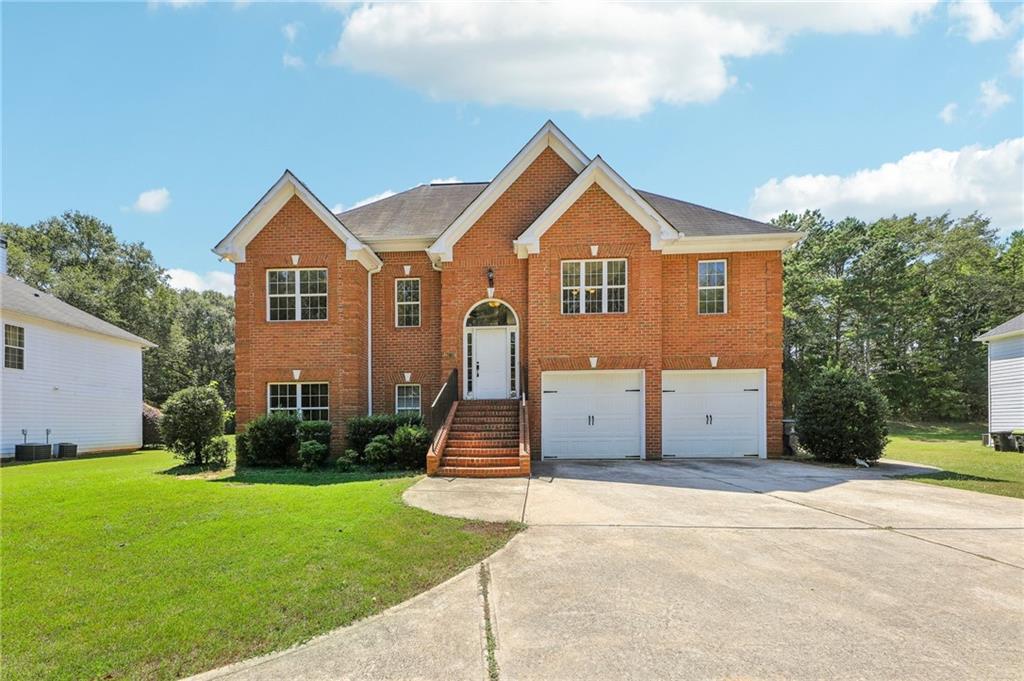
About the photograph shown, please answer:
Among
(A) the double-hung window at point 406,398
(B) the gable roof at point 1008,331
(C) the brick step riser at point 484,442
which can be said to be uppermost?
(B) the gable roof at point 1008,331

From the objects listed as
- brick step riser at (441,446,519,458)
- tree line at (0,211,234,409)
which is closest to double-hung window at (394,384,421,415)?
brick step riser at (441,446,519,458)

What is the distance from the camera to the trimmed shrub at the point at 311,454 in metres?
12.7

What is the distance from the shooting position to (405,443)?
1204cm

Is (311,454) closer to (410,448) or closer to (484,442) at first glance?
(410,448)

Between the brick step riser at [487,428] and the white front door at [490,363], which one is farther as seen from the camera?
the white front door at [490,363]

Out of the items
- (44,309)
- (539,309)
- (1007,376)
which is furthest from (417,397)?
(1007,376)

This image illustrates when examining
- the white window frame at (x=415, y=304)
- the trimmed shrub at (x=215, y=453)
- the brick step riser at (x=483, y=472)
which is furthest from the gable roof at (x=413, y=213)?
the brick step riser at (x=483, y=472)

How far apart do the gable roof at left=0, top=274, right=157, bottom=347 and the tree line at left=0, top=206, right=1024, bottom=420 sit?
1160 cm

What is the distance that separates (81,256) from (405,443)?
42762 mm

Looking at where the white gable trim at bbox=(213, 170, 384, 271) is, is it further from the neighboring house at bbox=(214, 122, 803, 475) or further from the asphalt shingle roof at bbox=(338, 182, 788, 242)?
the asphalt shingle roof at bbox=(338, 182, 788, 242)

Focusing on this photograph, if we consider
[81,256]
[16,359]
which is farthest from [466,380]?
[81,256]

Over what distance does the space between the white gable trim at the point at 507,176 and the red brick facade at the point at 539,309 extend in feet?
0.61

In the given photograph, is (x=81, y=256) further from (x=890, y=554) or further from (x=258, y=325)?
(x=890, y=554)

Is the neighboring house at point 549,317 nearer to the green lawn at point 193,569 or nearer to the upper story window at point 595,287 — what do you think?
the upper story window at point 595,287
